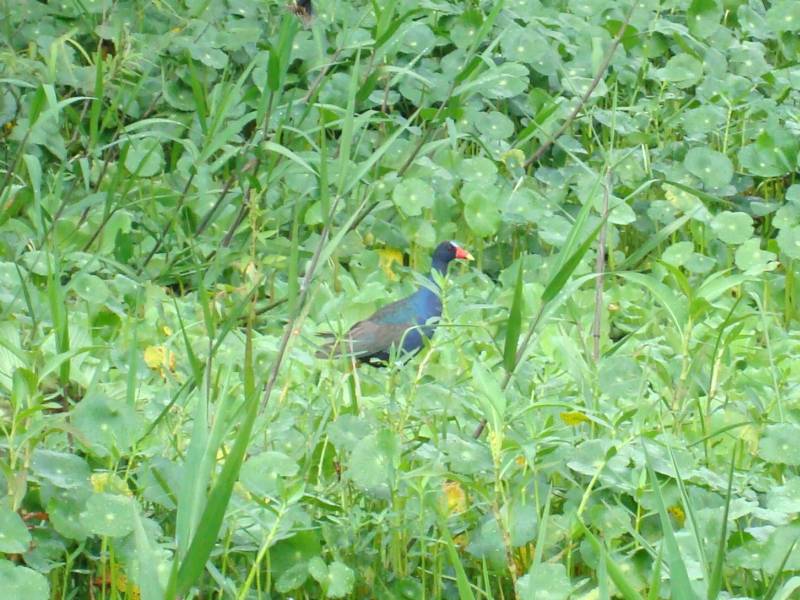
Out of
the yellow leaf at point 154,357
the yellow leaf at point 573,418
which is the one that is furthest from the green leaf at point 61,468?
the yellow leaf at point 154,357

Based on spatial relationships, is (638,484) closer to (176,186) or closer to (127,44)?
(127,44)

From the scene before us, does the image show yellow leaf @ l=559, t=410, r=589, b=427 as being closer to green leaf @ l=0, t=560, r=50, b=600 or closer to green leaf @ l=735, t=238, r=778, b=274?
green leaf @ l=0, t=560, r=50, b=600

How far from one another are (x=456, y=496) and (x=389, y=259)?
266 cm

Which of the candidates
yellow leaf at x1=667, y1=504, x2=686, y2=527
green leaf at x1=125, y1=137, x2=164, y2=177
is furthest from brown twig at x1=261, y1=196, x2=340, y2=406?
green leaf at x1=125, y1=137, x2=164, y2=177

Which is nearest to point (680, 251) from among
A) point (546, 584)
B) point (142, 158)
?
point (142, 158)

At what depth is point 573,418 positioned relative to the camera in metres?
3.00

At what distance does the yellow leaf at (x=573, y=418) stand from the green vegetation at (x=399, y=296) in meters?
0.03

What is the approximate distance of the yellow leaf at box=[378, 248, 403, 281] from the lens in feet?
17.9

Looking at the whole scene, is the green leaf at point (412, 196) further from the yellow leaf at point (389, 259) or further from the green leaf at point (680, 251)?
the green leaf at point (680, 251)

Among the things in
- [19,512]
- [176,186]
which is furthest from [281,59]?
[176,186]

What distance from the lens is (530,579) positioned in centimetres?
248

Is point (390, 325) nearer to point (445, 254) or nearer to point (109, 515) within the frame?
point (445, 254)

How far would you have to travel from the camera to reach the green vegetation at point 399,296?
8.71 ft

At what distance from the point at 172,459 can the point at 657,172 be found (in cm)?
329
